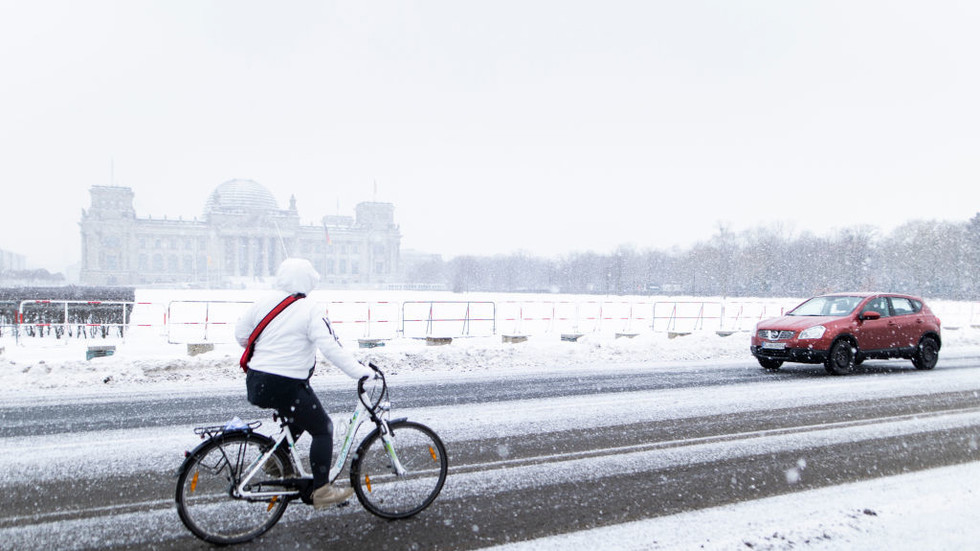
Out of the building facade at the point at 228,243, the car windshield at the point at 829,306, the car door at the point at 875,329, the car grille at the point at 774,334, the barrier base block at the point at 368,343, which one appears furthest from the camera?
the building facade at the point at 228,243

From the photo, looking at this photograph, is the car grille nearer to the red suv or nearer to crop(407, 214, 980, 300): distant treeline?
the red suv

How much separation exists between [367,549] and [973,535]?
4.14 meters

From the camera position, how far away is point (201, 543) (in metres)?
4.54

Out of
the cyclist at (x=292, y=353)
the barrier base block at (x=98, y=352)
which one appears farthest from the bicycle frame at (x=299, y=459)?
the barrier base block at (x=98, y=352)

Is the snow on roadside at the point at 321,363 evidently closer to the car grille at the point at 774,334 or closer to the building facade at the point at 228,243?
the car grille at the point at 774,334

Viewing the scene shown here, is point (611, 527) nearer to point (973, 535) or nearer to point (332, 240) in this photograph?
point (973, 535)

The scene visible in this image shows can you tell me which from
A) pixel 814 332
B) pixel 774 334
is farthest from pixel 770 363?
pixel 814 332

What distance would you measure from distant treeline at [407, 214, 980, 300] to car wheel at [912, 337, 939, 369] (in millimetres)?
65385

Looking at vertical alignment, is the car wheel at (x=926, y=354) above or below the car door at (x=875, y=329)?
below

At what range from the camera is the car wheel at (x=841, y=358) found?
43.0 feet

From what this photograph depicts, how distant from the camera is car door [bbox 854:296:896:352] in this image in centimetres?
1358

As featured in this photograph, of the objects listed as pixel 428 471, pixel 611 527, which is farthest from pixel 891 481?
pixel 428 471

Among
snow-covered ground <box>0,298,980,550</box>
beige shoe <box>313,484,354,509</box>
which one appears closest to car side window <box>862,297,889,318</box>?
snow-covered ground <box>0,298,980,550</box>

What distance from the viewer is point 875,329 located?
45.1 ft
